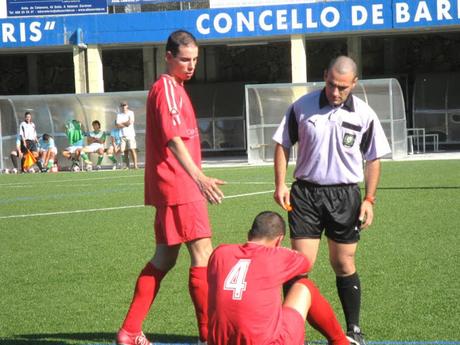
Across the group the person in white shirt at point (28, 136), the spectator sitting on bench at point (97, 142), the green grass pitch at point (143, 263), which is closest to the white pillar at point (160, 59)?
the spectator sitting on bench at point (97, 142)

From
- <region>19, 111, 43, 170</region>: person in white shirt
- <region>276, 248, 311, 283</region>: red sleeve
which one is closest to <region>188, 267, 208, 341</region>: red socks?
<region>276, 248, 311, 283</region>: red sleeve

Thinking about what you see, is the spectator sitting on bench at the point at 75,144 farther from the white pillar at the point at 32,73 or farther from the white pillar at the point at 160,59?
the white pillar at the point at 32,73

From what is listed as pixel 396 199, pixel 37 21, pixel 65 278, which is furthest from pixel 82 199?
pixel 37 21

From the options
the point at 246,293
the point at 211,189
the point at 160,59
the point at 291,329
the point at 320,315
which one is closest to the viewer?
the point at 246,293

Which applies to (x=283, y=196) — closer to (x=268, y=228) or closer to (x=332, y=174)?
(x=332, y=174)

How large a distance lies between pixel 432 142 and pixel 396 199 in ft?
73.2

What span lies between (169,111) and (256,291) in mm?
1563

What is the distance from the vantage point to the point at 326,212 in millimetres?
6887

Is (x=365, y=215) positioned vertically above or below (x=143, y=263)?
above

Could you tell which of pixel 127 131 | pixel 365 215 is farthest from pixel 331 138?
pixel 127 131

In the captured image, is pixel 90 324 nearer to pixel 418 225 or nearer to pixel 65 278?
pixel 65 278

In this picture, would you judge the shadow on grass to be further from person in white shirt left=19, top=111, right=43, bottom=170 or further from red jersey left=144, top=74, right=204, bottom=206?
person in white shirt left=19, top=111, right=43, bottom=170

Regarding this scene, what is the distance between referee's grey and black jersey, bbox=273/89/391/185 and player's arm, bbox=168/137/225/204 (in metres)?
0.83

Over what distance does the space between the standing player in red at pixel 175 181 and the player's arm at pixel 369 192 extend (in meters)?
1.09
